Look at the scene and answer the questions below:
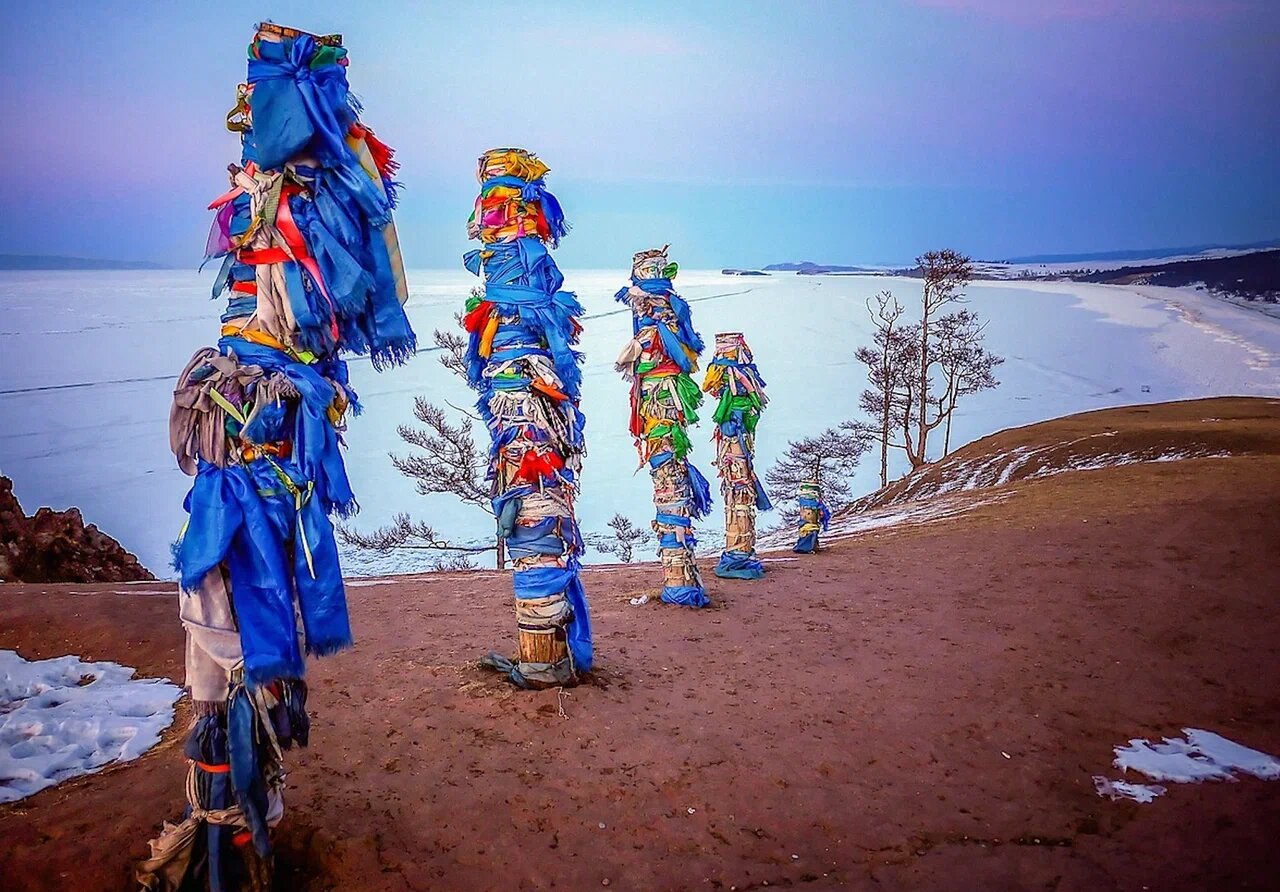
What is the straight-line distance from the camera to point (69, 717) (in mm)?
4410

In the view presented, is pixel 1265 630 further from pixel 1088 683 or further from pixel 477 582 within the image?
pixel 477 582

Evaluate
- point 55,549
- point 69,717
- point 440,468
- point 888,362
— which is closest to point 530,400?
point 69,717

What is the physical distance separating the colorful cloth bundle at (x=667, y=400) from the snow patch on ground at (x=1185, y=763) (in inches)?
159

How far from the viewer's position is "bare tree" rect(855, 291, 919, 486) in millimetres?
21828

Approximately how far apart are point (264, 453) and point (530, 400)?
2.38 m

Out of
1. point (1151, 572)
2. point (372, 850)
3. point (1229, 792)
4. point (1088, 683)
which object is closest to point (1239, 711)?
point (1088, 683)

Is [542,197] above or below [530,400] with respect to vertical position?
above

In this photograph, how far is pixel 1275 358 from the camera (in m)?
20.1

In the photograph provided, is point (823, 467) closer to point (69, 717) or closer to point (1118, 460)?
point (1118, 460)

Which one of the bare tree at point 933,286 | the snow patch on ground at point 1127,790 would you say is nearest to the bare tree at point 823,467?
the bare tree at point 933,286

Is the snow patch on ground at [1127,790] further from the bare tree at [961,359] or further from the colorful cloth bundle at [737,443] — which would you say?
the bare tree at [961,359]

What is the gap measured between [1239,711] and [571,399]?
5041 millimetres

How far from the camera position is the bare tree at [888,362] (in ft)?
71.6

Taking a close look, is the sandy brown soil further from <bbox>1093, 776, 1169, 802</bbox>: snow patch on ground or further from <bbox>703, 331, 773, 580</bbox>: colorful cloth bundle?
<bbox>703, 331, 773, 580</bbox>: colorful cloth bundle
